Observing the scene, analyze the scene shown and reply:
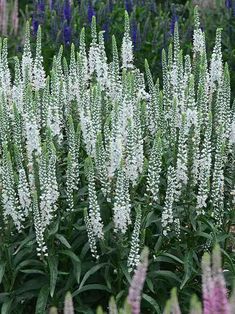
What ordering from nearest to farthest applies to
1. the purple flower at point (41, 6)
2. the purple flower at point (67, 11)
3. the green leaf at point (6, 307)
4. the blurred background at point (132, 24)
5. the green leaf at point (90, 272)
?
the green leaf at point (90, 272), the green leaf at point (6, 307), the blurred background at point (132, 24), the purple flower at point (67, 11), the purple flower at point (41, 6)

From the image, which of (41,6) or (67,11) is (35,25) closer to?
(41,6)

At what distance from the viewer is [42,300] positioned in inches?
194

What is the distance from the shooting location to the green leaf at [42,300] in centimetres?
487

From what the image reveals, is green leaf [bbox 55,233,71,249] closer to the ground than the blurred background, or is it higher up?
closer to the ground

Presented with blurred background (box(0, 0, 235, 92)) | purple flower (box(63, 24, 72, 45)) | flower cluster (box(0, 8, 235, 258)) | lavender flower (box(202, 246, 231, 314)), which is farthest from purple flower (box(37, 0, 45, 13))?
lavender flower (box(202, 246, 231, 314))

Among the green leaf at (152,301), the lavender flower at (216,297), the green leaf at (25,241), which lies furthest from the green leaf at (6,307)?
the lavender flower at (216,297)

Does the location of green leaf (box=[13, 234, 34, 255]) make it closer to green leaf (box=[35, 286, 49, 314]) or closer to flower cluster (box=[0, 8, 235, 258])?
flower cluster (box=[0, 8, 235, 258])

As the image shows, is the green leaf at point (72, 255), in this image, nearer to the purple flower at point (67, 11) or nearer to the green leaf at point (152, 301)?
the green leaf at point (152, 301)

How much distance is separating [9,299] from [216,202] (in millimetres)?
1633

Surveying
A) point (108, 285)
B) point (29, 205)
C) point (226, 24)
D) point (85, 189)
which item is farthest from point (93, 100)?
point (226, 24)

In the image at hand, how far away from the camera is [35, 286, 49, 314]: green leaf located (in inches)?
192

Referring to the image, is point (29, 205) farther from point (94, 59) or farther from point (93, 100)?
point (94, 59)

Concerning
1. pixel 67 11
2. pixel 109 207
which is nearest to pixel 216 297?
pixel 109 207

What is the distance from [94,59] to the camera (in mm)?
6566
